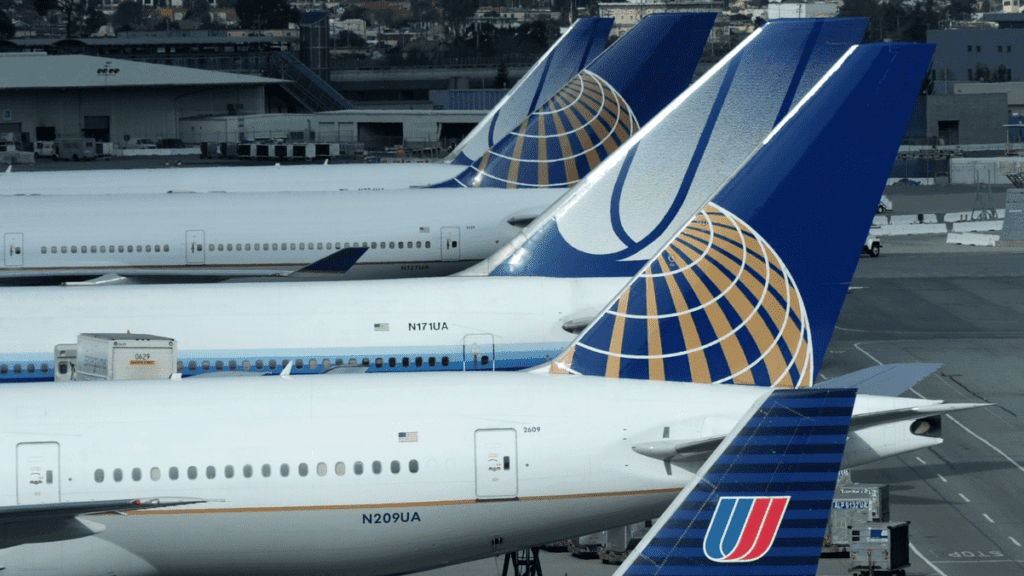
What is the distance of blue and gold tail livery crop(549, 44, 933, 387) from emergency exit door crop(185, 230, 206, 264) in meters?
20.3

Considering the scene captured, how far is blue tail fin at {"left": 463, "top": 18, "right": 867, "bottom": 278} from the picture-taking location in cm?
2634

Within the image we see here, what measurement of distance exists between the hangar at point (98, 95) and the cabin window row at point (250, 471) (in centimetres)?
10013

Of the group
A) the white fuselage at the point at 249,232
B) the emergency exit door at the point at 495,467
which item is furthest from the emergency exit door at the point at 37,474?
the white fuselage at the point at 249,232

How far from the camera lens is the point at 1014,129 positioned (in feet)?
401

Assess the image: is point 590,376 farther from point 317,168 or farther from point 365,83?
point 365,83

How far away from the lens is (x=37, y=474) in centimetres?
1702

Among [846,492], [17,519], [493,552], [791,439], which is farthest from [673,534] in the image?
[846,492]

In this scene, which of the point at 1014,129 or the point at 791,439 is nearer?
the point at 791,439

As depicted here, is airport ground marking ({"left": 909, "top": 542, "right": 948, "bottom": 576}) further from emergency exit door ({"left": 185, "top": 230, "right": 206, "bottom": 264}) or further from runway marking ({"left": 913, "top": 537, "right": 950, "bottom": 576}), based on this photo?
emergency exit door ({"left": 185, "top": 230, "right": 206, "bottom": 264})

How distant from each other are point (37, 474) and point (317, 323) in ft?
29.5

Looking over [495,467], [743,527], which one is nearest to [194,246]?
[495,467]

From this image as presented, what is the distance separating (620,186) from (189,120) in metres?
98.2

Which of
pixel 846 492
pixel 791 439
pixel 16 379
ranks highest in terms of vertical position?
pixel 791 439

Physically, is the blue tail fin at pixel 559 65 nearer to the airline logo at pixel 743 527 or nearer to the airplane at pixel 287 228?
the airplane at pixel 287 228
